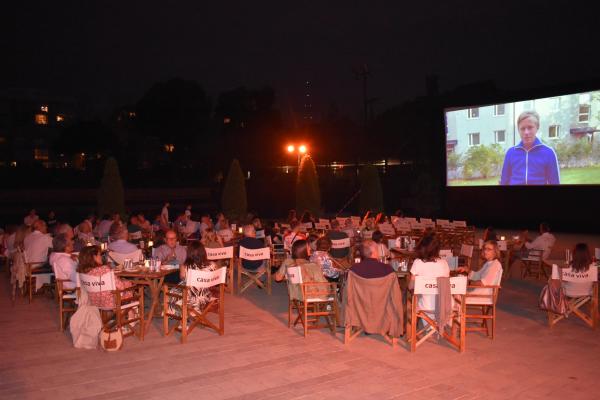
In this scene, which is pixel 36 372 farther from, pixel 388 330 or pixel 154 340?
pixel 388 330

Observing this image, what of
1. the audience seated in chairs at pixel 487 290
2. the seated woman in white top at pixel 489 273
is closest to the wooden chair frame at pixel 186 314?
the audience seated in chairs at pixel 487 290

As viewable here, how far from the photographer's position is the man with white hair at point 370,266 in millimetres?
6090

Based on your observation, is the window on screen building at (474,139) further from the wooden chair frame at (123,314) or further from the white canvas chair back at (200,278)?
the wooden chair frame at (123,314)

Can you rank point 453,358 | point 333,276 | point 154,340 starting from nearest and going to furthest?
point 453,358 → point 154,340 → point 333,276

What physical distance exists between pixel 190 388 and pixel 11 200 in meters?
23.3

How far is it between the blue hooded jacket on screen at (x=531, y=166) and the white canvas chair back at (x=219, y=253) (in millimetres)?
12524

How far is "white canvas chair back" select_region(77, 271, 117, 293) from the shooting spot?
247 inches

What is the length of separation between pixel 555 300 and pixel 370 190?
51.4ft

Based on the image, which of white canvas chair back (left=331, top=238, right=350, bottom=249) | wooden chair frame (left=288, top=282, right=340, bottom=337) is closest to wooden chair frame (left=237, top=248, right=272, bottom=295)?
white canvas chair back (left=331, top=238, right=350, bottom=249)

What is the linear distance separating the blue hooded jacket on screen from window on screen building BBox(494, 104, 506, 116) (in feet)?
4.93

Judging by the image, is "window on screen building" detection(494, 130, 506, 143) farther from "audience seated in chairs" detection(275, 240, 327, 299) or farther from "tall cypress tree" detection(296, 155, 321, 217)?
"audience seated in chairs" detection(275, 240, 327, 299)

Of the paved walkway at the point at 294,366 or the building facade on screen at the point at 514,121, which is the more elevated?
the building facade on screen at the point at 514,121

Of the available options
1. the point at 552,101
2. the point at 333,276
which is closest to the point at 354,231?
the point at 333,276

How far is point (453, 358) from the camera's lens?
5.83m
